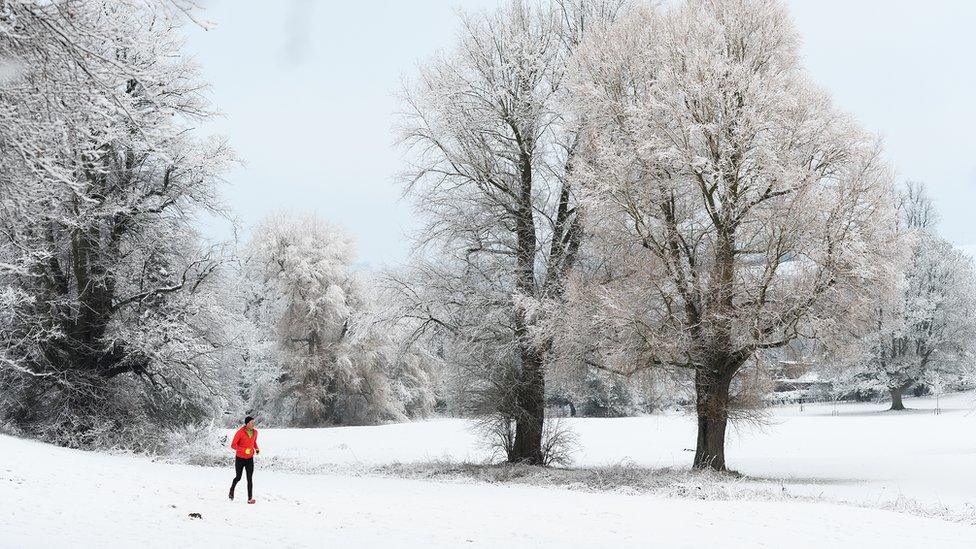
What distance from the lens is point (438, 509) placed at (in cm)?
1295

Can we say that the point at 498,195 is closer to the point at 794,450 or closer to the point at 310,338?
the point at 794,450

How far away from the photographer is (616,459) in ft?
82.1

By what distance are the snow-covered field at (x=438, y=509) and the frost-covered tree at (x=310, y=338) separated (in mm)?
20334

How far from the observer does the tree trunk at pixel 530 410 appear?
64.2 feet

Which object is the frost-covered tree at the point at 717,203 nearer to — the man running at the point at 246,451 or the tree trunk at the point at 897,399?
the man running at the point at 246,451

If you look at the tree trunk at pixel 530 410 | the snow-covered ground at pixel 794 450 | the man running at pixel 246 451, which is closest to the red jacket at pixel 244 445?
the man running at pixel 246 451

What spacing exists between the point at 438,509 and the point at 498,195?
9.55 m

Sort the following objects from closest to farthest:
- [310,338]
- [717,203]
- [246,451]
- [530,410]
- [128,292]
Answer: [246,451], [717,203], [530,410], [128,292], [310,338]

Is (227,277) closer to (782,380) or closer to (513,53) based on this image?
(513,53)

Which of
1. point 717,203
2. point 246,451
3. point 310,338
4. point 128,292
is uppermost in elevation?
point 717,203

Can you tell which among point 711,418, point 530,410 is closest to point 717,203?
Answer: point 711,418

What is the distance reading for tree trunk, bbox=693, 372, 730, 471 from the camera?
17.2 meters

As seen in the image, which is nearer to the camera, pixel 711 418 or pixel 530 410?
pixel 711 418

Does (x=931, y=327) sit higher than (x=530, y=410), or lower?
higher
